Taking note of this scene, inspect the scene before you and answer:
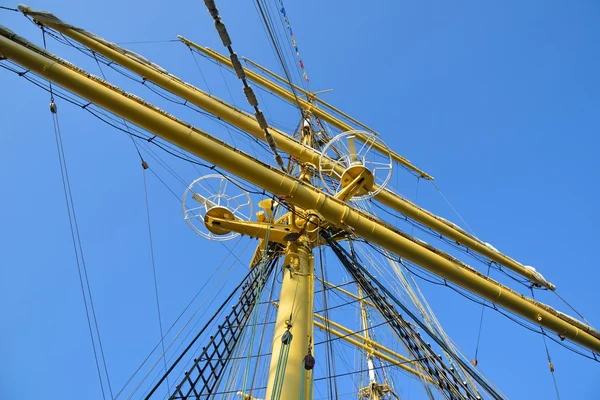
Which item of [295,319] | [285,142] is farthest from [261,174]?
[285,142]

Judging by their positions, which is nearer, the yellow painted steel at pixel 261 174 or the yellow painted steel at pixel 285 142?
the yellow painted steel at pixel 261 174

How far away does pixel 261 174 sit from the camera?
600 cm

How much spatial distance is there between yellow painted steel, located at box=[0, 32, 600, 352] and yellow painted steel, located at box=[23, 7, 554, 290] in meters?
2.88

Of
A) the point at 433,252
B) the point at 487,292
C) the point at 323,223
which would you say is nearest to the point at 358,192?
the point at 323,223

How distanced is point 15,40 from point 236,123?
6078 mm

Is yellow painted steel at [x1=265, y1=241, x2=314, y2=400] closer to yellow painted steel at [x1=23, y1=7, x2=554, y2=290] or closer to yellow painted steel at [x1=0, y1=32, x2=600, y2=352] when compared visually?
yellow painted steel at [x1=0, y1=32, x2=600, y2=352]

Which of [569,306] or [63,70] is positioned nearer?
[63,70]

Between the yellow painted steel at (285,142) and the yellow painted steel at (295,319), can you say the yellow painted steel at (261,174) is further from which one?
the yellow painted steel at (285,142)

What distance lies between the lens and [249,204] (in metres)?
7.43

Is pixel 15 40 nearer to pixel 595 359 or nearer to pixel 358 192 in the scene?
pixel 358 192

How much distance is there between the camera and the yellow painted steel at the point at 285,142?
387 inches

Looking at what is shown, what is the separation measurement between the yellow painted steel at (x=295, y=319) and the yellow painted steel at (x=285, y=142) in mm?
3192

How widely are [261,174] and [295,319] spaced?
211 cm

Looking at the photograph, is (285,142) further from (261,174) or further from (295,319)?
(295,319)
